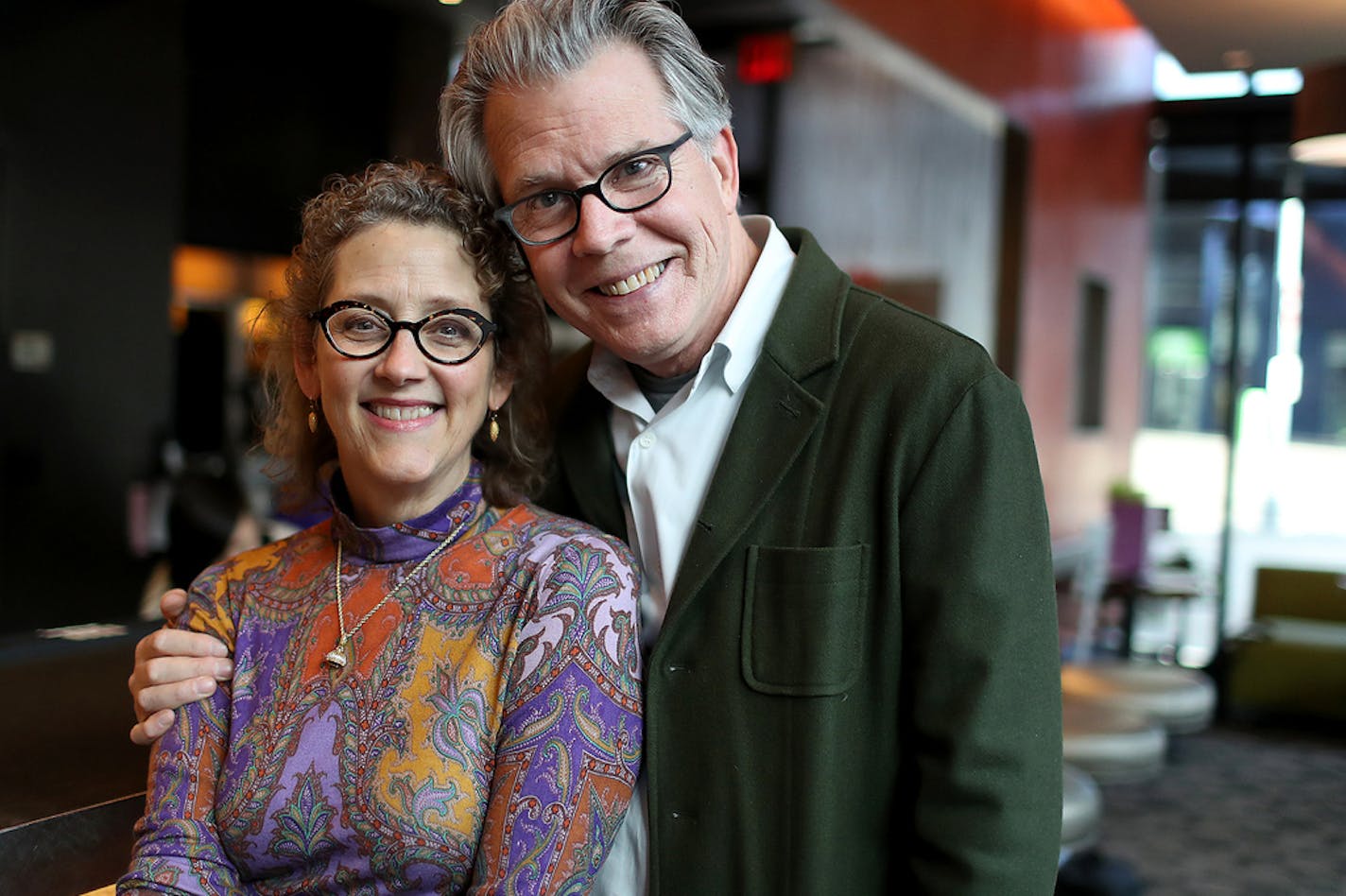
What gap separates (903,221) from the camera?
789 cm

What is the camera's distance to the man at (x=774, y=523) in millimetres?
1338

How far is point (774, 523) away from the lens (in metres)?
1.46

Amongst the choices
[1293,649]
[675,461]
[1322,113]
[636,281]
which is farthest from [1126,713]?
[636,281]

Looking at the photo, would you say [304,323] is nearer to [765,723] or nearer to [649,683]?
[649,683]

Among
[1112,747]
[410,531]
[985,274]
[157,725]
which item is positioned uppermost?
[985,274]

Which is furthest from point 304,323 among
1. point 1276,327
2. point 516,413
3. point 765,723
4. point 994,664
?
point 1276,327

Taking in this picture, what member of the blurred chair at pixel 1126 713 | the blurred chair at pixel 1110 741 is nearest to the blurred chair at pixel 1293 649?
the blurred chair at pixel 1126 713

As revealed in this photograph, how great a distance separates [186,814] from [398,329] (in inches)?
24.1

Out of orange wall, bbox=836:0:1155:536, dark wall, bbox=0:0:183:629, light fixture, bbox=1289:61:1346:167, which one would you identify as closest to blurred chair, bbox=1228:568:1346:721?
orange wall, bbox=836:0:1155:536

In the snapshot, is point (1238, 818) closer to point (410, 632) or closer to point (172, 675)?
point (410, 632)

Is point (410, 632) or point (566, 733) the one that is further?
point (410, 632)

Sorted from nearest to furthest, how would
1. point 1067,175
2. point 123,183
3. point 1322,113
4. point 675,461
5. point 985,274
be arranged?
point 675,461 → point 1322,113 → point 123,183 → point 985,274 → point 1067,175

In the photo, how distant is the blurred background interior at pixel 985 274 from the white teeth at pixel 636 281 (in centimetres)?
150

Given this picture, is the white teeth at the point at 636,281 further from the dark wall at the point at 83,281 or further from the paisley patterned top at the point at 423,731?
the dark wall at the point at 83,281
